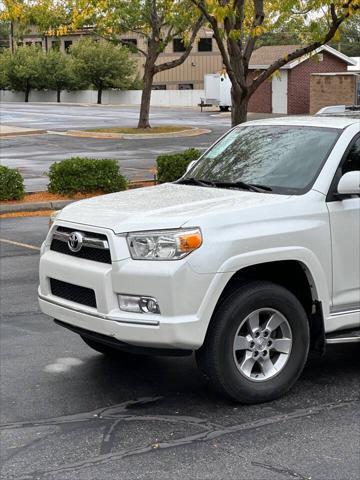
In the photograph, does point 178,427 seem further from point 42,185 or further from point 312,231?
point 42,185

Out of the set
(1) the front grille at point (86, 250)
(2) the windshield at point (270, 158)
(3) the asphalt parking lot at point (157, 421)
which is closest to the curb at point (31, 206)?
(3) the asphalt parking lot at point (157, 421)

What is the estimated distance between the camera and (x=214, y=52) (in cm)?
8169

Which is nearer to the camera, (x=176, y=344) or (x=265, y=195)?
(x=176, y=344)

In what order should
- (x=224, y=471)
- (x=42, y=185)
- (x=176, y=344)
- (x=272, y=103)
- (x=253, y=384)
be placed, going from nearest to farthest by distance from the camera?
(x=224, y=471) → (x=176, y=344) → (x=253, y=384) → (x=42, y=185) → (x=272, y=103)

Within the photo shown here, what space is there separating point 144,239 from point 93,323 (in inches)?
26.5

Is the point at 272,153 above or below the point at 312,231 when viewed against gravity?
above

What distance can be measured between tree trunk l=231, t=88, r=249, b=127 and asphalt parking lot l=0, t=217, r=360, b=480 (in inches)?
347

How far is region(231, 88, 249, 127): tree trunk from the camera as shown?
1550 cm

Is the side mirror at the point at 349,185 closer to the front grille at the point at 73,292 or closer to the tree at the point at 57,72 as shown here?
the front grille at the point at 73,292

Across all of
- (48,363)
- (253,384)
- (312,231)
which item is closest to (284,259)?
(312,231)

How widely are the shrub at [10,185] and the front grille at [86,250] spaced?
1066 centimetres

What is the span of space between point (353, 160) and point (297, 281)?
1.02m

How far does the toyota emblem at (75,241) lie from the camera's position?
5.85 metres

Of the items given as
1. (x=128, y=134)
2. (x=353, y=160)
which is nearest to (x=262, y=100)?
(x=128, y=134)
